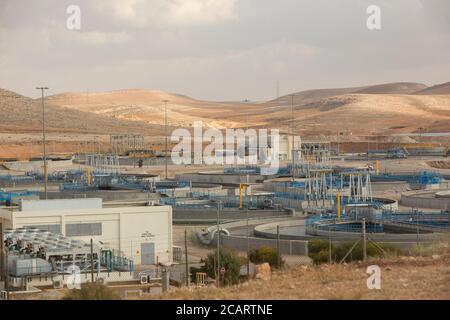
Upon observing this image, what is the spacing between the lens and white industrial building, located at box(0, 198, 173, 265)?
25.7m

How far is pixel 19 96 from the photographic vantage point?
155250 millimetres

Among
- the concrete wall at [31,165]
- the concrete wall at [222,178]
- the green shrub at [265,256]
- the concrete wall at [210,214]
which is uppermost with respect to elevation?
the concrete wall at [31,165]

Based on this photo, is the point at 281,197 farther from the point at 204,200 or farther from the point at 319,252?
the point at 319,252

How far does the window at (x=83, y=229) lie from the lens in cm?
2582

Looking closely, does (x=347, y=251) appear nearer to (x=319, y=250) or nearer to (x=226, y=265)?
(x=226, y=265)

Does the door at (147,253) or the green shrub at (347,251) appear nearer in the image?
the green shrub at (347,251)

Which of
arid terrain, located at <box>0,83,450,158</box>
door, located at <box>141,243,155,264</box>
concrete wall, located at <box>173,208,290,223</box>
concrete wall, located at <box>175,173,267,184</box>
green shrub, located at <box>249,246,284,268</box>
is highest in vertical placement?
arid terrain, located at <box>0,83,450,158</box>

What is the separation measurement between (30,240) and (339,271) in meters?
9.67

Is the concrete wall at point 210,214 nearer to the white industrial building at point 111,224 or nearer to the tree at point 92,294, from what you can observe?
the white industrial building at point 111,224

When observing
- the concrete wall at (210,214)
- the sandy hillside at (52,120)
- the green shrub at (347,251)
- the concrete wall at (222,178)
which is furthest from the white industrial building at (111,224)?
the sandy hillside at (52,120)

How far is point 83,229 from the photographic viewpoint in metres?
25.9

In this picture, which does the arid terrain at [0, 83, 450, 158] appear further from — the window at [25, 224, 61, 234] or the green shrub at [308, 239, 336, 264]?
the green shrub at [308, 239, 336, 264]

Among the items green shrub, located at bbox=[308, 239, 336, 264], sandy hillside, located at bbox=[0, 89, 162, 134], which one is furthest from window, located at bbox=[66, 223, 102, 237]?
sandy hillside, located at bbox=[0, 89, 162, 134]

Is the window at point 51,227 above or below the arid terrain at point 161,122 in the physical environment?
below
